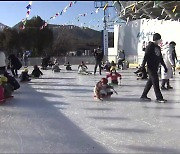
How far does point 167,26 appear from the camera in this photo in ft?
65.7

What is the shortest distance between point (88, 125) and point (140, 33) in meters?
18.6

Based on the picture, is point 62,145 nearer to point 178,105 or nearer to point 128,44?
point 178,105

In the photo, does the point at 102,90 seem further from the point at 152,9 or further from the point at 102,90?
the point at 152,9

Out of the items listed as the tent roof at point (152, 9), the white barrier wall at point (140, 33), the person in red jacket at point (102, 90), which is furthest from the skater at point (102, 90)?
the white barrier wall at point (140, 33)

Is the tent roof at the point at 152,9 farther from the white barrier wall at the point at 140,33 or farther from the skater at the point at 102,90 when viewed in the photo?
the skater at the point at 102,90

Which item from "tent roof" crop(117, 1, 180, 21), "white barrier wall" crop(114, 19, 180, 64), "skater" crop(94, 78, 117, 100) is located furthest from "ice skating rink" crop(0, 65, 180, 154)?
"white barrier wall" crop(114, 19, 180, 64)

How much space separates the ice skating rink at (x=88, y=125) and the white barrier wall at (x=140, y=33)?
1242cm

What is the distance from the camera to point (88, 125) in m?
5.10

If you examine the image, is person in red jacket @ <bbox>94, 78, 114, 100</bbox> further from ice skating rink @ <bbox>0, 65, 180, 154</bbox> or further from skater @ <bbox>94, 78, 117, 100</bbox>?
ice skating rink @ <bbox>0, 65, 180, 154</bbox>

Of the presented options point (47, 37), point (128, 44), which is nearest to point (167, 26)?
point (128, 44)

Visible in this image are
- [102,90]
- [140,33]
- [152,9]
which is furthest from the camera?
[140,33]

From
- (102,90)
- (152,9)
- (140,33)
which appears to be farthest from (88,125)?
(140,33)

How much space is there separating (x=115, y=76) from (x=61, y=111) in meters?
4.55

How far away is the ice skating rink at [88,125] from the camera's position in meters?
4.01
